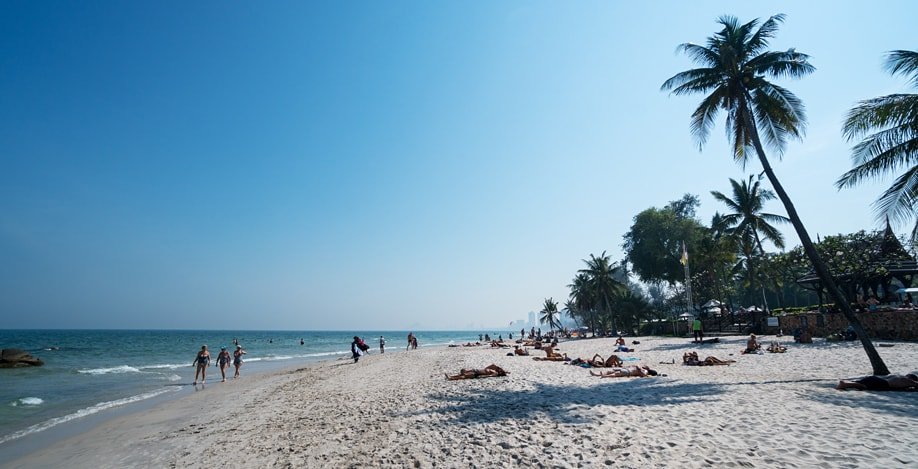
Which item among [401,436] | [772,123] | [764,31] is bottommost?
[401,436]

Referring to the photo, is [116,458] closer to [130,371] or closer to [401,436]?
[401,436]

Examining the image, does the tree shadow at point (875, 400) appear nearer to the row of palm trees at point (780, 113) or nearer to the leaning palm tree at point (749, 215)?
the row of palm trees at point (780, 113)

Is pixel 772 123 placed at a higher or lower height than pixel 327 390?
higher

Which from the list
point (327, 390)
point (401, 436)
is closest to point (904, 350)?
point (401, 436)

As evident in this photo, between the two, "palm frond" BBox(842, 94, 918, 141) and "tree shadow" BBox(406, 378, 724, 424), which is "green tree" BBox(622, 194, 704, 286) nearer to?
"palm frond" BBox(842, 94, 918, 141)

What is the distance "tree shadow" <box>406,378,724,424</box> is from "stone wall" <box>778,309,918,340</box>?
53.5 ft

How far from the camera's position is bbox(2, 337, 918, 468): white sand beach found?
17.7ft

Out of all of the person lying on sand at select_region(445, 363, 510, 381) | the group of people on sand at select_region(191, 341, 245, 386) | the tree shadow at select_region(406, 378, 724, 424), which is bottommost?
the group of people on sand at select_region(191, 341, 245, 386)

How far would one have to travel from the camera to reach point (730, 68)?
1412 cm

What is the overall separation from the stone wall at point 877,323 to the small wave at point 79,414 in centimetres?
3210

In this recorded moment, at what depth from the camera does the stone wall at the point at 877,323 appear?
18.8 metres

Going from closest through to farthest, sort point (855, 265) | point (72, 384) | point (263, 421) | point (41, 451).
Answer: point (41, 451) → point (263, 421) → point (72, 384) → point (855, 265)

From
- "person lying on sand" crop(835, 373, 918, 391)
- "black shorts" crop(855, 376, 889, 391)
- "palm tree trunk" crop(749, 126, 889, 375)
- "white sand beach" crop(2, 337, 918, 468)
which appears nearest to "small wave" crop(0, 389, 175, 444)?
"white sand beach" crop(2, 337, 918, 468)

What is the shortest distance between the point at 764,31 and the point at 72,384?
111 feet
